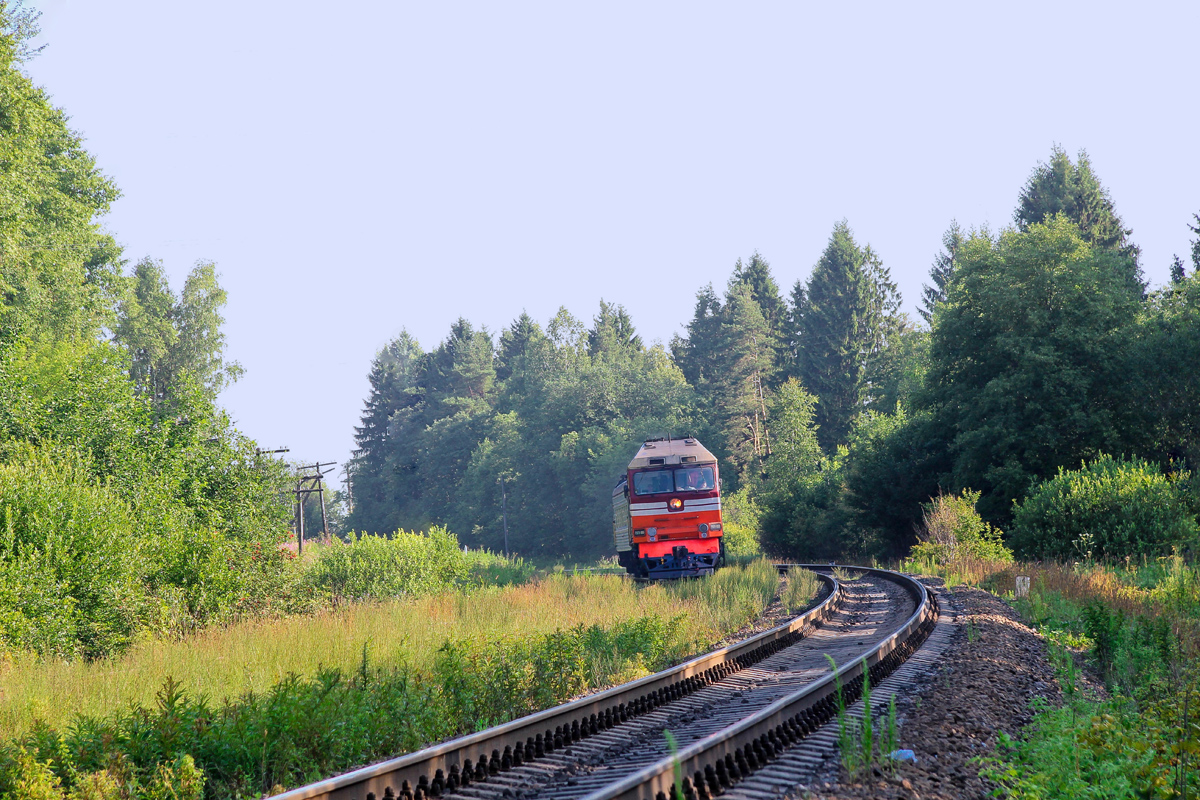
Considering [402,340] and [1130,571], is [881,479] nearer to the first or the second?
[1130,571]

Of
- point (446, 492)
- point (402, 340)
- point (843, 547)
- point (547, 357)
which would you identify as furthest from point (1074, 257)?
point (402, 340)

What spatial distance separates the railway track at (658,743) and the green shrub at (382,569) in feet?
36.6

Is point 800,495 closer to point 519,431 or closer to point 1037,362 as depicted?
point 1037,362

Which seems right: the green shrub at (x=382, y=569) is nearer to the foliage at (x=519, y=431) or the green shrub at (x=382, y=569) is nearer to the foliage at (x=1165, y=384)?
the foliage at (x=1165, y=384)

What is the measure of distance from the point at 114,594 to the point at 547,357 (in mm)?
75317

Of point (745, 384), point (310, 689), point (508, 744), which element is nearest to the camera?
point (508, 744)

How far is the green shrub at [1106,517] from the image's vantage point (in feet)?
72.4

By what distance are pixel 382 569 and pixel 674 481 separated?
758cm

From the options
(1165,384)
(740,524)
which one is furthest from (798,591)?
(740,524)

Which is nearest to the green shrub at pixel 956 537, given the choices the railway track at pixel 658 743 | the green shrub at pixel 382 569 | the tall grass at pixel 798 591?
the tall grass at pixel 798 591

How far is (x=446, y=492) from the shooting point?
311 feet

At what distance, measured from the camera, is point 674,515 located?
2330cm

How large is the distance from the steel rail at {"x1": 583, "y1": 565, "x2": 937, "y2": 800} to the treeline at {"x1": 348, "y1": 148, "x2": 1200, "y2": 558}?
17.6m

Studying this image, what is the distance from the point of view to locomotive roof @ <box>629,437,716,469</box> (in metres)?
23.8
